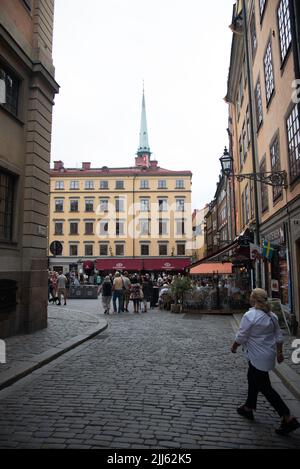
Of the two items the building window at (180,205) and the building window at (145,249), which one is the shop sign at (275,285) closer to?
the building window at (145,249)

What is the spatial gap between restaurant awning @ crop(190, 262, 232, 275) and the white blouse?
1527 cm

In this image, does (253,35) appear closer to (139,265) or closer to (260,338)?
(260,338)

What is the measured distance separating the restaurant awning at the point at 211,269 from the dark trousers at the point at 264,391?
15.3m

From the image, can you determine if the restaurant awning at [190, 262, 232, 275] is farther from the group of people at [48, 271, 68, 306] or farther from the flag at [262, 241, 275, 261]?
the flag at [262, 241, 275, 261]

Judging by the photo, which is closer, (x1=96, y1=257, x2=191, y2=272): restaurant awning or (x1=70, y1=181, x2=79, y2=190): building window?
(x1=96, y1=257, x2=191, y2=272): restaurant awning

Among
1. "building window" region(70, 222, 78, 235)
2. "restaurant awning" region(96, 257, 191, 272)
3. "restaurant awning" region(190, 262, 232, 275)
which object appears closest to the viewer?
"restaurant awning" region(190, 262, 232, 275)

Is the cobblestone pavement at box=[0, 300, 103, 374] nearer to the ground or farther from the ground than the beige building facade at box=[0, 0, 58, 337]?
nearer to the ground

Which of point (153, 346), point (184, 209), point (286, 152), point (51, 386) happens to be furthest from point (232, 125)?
point (184, 209)

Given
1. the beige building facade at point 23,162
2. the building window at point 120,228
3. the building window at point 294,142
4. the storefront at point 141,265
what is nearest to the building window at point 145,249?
the building window at point 120,228

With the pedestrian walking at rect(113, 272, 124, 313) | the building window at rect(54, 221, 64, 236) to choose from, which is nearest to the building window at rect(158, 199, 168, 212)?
the building window at rect(54, 221, 64, 236)

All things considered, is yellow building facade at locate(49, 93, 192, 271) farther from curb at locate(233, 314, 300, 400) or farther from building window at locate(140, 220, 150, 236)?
curb at locate(233, 314, 300, 400)

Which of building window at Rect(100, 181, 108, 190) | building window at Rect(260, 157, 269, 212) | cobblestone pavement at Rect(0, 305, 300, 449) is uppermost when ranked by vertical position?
building window at Rect(100, 181, 108, 190)

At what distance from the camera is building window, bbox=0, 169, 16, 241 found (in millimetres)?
10555

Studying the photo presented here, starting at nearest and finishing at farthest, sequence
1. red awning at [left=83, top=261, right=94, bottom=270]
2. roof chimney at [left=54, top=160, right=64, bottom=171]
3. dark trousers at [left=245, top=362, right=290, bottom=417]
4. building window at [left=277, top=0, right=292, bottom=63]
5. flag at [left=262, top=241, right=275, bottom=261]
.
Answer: dark trousers at [left=245, top=362, right=290, bottom=417], building window at [left=277, top=0, right=292, bottom=63], flag at [left=262, top=241, right=275, bottom=261], red awning at [left=83, top=261, right=94, bottom=270], roof chimney at [left=54, top=160, right=64, bottom=171]
